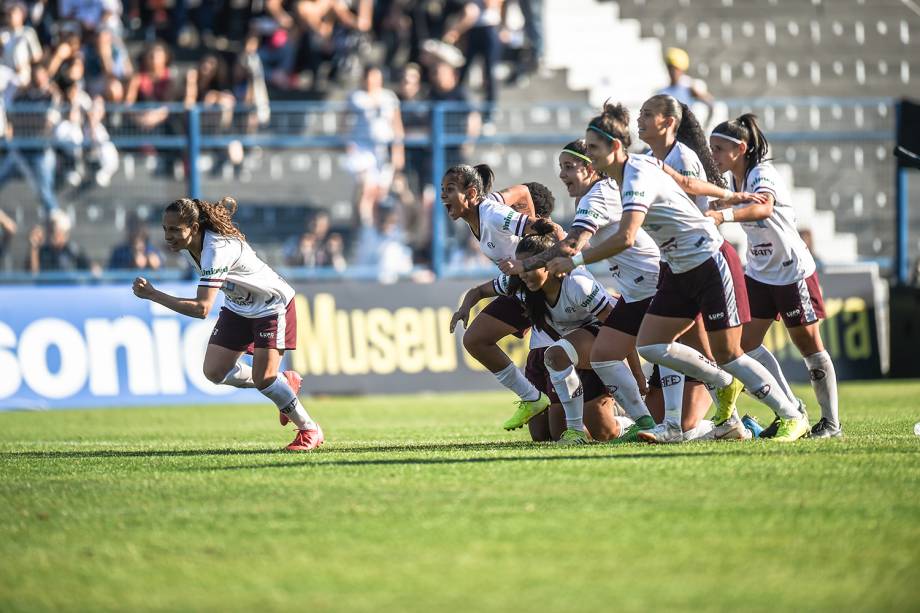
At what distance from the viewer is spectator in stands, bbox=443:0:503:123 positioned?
21344mm

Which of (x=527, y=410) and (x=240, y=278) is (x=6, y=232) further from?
(x=527, y=410)

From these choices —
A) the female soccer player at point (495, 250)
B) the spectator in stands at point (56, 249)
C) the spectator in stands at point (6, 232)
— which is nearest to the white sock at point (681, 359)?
the female soccer player at point (495, 250)

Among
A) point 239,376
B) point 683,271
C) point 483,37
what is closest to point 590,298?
point 683,271

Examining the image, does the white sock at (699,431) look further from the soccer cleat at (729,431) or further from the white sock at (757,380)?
the white sock at (757,380)

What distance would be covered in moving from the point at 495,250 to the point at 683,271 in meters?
1.85

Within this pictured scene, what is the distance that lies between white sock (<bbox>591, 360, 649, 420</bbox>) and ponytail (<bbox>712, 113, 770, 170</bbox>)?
1.74 meters

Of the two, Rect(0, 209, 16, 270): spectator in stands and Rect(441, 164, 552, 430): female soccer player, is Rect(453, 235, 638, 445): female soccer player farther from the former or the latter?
Rect(0, 209, 16, 270): spectator in stands

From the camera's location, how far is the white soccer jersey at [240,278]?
9.62m

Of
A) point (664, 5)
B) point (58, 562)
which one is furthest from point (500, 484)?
point (664, 5)

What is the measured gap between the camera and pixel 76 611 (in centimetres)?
491

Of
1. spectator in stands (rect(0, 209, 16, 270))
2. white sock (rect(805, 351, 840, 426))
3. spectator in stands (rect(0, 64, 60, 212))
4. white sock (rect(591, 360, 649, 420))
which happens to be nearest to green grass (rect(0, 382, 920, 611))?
white sock (rect(805, 351, 840, 426))

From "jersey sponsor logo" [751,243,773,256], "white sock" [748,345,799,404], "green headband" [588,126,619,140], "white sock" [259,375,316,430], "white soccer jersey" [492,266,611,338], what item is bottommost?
"white sock" [259,375,316,430]

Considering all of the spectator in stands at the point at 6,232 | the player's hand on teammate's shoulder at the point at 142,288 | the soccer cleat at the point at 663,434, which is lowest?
the soccer cleat at the point at 663,434

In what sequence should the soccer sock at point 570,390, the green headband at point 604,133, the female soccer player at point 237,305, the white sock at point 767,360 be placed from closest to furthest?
the green headband at point 604,133
the female soccer player at point 237,305
the soccer sock at point 570,390
the white sock at point 767,360
